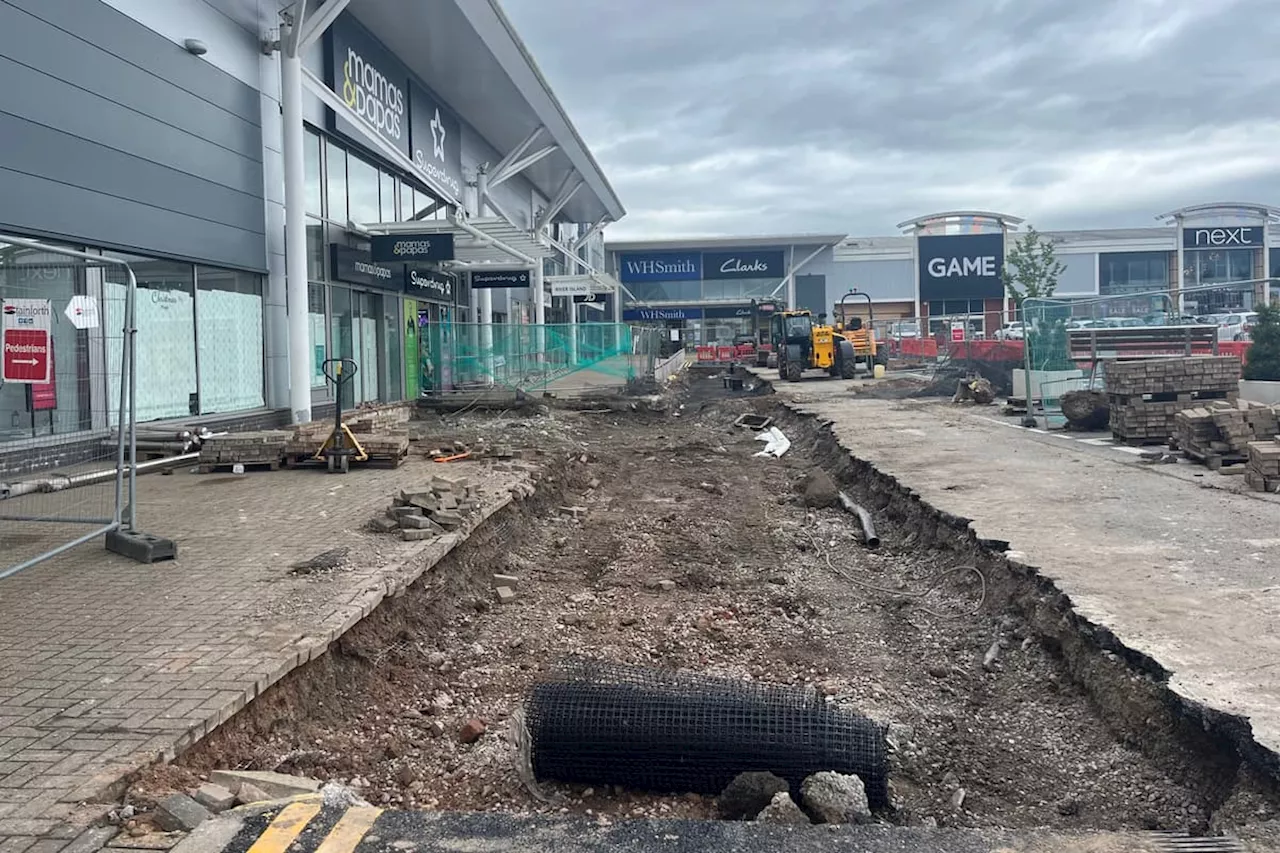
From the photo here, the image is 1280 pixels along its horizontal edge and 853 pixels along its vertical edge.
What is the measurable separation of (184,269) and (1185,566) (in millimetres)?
12784

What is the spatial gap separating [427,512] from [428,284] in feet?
53.1

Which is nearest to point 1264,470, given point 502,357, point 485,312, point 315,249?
point 315,249

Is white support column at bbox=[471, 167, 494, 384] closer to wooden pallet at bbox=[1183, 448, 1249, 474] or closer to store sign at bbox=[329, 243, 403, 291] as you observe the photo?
store sign at bbox=[329, 243, 403, 291]

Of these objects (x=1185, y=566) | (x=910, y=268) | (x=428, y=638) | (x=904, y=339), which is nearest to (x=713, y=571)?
(x=428, y=638)

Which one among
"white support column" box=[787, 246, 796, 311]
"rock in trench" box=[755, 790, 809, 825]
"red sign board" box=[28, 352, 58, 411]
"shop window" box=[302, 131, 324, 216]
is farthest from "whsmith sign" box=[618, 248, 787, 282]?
"rock in trench" box=[755, 790, 809, 825]

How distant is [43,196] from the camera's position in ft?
35.9

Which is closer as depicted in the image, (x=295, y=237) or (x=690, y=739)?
(x=690, y=739)

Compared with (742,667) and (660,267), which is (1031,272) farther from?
(742,667)

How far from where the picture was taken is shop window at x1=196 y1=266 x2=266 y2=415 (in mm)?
14531

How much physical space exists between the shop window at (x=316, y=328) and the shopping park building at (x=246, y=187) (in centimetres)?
5

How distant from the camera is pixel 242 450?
1266 centimetres

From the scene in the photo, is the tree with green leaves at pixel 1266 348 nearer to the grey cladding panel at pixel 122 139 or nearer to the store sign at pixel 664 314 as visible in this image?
the grey cladding panel at pixel 122 139

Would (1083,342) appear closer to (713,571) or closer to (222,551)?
(713,571)

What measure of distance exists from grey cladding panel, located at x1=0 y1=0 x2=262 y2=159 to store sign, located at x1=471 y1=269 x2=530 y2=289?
1303 centimetres
